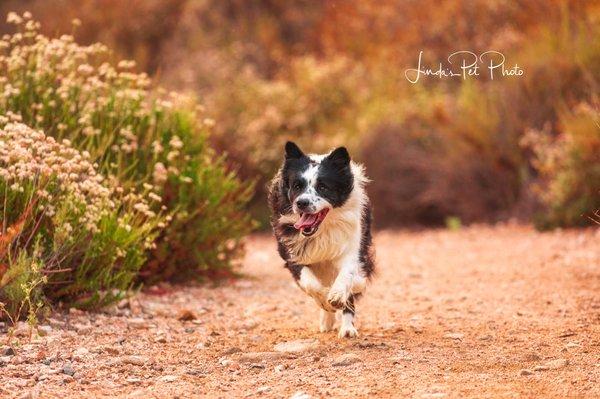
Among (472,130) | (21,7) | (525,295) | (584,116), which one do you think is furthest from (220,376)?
(21,7)

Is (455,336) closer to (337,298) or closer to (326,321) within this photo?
(337,298)

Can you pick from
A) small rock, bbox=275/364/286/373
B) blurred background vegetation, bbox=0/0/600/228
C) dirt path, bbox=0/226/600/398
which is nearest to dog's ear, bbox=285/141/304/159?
dirt path, bbox=0/226/600/398

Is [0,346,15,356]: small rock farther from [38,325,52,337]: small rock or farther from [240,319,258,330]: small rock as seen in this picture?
[240,319,258,330]: small rock

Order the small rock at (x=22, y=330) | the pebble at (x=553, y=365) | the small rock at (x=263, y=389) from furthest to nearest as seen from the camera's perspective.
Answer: the small rock at (x=22, y=330) → the pebble at (x=553, y=365) → the small rock at (x=263, y=389)

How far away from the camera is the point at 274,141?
1497 cm

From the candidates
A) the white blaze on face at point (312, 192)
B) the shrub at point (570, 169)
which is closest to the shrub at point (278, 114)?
the shrub at point (570, 169)

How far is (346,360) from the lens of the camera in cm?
521

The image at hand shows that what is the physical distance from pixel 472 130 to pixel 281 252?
821 cm

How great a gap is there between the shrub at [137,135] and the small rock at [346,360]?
2607mm

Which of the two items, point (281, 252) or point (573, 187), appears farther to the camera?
point (573, 187)

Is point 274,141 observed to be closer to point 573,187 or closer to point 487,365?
point 573,187

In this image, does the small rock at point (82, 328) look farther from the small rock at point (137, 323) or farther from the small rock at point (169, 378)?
the small rock at point (169, 378)

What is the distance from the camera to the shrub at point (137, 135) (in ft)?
24.8

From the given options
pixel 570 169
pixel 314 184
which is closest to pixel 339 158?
pixel 314 184
